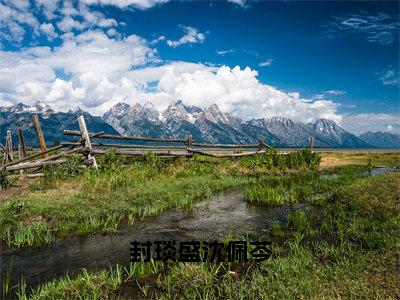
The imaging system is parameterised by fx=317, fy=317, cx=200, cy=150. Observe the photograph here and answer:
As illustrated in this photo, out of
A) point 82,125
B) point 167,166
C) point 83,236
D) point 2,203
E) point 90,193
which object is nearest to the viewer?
point 83,236

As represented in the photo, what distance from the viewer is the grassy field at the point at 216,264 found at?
4953 mm

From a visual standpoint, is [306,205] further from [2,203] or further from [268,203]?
[2,203]

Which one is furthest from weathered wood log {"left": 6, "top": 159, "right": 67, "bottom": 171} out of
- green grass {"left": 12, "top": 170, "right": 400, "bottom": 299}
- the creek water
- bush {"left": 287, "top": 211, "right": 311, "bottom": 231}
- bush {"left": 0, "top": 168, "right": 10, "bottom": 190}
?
bush {"left": 287, "top": 211, "right": 311, "bottom": 231}

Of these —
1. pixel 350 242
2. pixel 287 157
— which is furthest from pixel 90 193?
pixel 287 157

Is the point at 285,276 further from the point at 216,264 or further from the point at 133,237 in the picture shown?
the point at 133,237

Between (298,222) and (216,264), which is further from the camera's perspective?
(298,222)

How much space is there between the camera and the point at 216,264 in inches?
241

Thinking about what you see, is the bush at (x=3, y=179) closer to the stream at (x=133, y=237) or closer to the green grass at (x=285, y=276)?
the stream at (x=133, y=237)

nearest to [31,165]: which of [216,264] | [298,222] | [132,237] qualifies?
[132,237]

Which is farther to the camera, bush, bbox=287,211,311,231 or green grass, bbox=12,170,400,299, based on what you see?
bush, bbox=287,211,311,231

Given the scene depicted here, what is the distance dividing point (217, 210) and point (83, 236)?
451 centimetres

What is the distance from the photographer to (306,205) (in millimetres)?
11547

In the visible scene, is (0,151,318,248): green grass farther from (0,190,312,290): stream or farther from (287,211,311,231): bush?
(287,211,311,231): bush

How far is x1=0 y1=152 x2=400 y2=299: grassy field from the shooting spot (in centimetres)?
495
